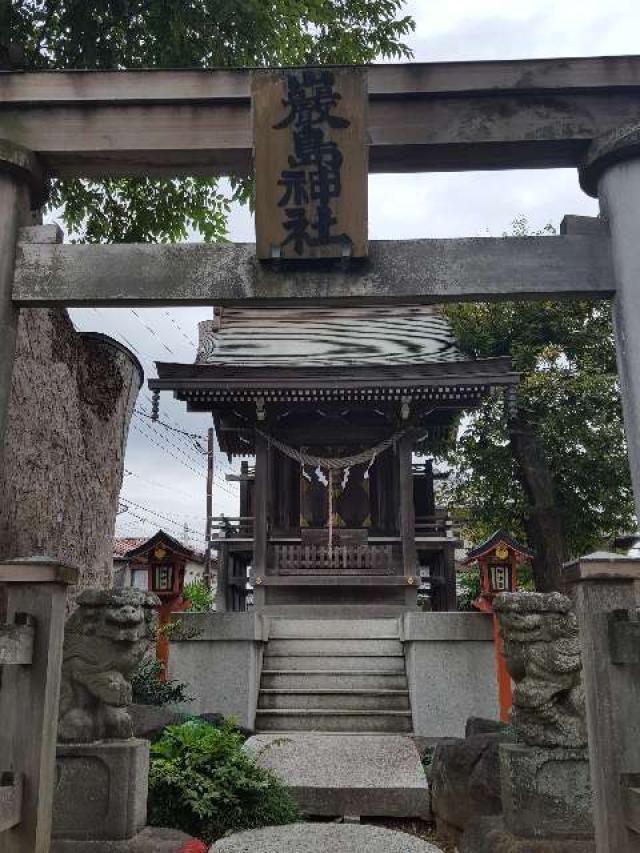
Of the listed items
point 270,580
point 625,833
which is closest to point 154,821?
point 625,833

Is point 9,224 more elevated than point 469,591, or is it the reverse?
point 9,224

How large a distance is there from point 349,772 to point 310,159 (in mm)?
5543

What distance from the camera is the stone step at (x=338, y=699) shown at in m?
9.39

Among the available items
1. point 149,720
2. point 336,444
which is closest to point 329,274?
point 149,720

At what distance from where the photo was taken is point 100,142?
15.1 ft

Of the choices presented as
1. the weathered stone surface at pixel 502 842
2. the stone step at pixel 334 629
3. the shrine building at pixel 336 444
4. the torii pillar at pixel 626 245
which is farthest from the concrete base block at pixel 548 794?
the shrine building at pixel 336 444

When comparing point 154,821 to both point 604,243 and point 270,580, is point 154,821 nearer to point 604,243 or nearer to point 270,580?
point 604,243

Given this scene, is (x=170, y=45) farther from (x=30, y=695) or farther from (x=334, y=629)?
(x=334, y=629)

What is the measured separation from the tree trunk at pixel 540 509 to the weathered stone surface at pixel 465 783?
9471 mm

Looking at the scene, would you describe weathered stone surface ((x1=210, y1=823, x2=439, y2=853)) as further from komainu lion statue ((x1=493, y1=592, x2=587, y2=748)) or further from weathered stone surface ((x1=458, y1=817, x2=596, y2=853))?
komainu lion statue ((x1=493, y1=592, x2=587, y2=748))

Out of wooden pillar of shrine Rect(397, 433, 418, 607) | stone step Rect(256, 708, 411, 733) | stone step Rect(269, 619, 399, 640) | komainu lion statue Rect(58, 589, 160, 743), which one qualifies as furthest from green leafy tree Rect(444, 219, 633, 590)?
komainu lion statue Rect(58, 589, 160, 743)

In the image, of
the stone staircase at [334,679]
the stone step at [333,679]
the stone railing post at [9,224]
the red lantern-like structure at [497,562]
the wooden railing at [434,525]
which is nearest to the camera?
the stone railing post at [9,224]

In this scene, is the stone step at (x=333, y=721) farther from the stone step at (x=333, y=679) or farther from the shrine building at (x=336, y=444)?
the shrine building at (x=336, y=444)

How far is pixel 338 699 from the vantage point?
9430 millimetres
